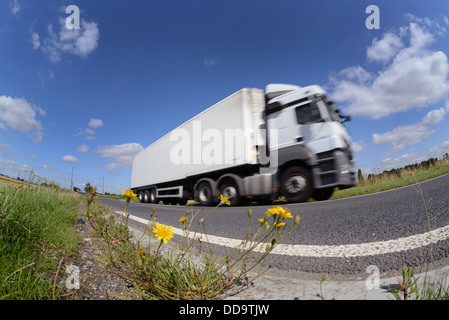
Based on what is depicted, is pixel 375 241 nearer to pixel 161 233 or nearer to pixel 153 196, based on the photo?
pixel 161 233

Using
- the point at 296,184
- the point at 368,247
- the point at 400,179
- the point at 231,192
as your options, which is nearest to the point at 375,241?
the point at 368,247

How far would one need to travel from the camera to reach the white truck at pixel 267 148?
13.5ft

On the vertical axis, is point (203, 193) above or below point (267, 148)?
below

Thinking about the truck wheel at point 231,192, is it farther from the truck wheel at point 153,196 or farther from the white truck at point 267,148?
the truck wheel at point 153,196

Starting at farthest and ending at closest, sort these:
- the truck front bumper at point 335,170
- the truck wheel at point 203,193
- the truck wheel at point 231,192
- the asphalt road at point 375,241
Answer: the truck wheel at point 203,193, the truck wheel at point 231,192, the truck front bumper at point 335,170, the asphalt road at point 375,241

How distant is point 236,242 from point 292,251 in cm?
62

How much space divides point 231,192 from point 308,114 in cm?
359

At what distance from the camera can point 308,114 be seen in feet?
15.6

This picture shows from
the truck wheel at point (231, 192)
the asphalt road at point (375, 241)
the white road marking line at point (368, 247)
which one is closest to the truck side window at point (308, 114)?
the asphalt road at point (375, 241)

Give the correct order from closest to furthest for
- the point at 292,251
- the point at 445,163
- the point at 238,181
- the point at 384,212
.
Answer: the point at 292,251, the point at 445,163, the point at 384,212, the point at 238,181

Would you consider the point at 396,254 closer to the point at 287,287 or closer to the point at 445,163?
the point at 287,287
